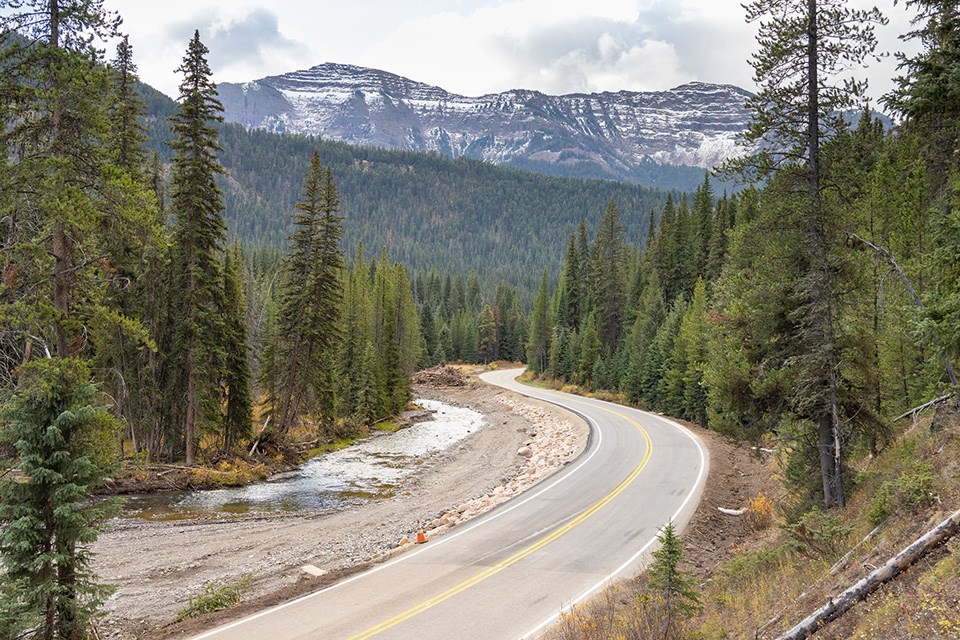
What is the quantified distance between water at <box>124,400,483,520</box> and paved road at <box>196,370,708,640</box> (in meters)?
9.17

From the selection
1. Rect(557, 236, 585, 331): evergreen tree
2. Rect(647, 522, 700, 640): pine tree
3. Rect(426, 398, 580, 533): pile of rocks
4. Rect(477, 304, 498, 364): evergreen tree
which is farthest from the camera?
Rect(477, 304, 498, 364): evergreen tree

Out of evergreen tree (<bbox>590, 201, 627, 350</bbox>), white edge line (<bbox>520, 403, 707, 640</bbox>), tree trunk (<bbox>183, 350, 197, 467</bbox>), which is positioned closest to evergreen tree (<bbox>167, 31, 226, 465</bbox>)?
tree trunk (<bbox>183, 350, 197, 467</bbox>)

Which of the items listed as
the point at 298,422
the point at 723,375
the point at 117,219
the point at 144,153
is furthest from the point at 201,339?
the point at 723,375

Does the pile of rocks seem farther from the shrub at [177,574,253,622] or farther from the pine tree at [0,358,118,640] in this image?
the pine tree at [0,358,118,640]

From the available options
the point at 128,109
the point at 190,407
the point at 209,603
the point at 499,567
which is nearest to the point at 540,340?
the point at 190,407

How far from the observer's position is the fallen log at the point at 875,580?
7.33 metres

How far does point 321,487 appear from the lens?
28547 millimetres

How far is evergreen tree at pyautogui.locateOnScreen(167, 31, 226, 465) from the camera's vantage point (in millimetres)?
26672

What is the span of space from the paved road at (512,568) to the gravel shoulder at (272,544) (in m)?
1.18

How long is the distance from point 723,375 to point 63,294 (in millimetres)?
16617

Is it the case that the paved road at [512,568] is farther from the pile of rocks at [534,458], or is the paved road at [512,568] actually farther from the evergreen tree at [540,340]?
the evergreen tree at [540,340]

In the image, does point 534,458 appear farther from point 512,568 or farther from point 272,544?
point 512,568

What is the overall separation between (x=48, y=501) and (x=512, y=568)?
10298mm

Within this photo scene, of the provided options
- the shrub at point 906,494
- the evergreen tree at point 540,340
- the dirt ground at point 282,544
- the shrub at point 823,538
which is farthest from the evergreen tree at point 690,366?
the evergreen tree at point 540,340
